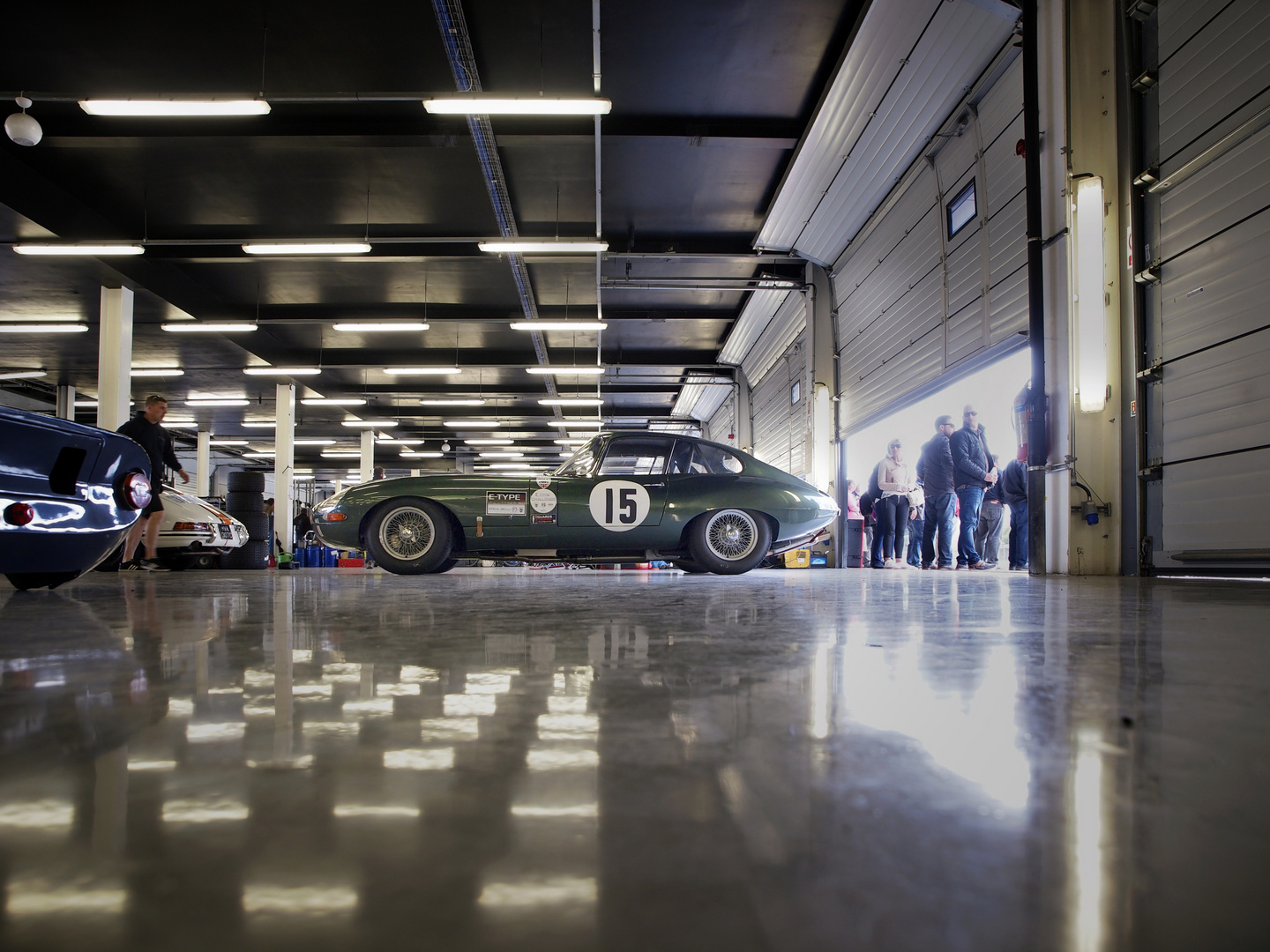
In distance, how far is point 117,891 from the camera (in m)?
0.41

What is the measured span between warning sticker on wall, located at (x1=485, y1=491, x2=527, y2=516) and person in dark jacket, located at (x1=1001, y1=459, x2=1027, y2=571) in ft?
19.3

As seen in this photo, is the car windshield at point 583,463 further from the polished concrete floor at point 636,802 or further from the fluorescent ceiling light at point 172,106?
the polished concrete floor at point 636,802

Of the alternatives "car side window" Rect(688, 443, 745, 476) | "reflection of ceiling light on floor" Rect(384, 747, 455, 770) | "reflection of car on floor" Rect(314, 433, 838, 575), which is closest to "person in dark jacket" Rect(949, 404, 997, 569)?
"reflection of car on floor" Rect(314, 433, 838, 575)

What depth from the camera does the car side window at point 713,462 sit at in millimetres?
6137

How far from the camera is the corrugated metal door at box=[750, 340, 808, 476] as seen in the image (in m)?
13.3

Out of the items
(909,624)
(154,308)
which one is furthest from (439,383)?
(909,624)

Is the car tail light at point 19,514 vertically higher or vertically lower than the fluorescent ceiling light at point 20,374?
lower

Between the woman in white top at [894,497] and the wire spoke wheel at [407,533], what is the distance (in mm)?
7156

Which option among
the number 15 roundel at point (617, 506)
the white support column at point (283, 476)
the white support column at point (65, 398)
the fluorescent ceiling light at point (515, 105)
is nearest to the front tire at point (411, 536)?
the number 15 roundel at point (617, 506)

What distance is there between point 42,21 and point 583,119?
525cm

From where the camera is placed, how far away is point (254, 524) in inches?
486

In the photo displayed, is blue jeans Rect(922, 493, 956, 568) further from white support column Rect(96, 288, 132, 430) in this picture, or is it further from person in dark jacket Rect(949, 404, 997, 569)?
white support column Rect(96, 288, 132, 430)

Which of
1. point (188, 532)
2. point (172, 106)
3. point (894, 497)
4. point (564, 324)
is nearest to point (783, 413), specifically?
point (894, 497)

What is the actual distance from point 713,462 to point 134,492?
421 cm
